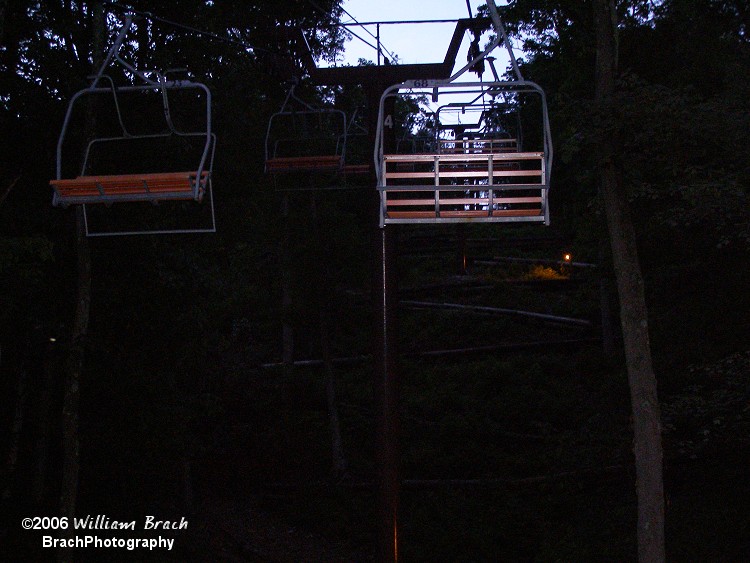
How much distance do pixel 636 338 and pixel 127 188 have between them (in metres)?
5.82

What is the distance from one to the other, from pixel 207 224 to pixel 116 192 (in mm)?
6387

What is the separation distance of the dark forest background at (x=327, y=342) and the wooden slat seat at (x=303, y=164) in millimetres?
1181

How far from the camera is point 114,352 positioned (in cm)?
1069

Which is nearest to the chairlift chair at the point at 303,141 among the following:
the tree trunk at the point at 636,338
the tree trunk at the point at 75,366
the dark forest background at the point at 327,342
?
the dark forest background at the point at 327,342

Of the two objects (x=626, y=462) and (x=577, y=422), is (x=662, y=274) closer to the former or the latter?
(x=626, y=462)

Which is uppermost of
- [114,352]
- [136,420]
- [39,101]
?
[39,101]

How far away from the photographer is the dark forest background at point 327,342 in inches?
352

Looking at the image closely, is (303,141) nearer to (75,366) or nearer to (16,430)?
(16,430)

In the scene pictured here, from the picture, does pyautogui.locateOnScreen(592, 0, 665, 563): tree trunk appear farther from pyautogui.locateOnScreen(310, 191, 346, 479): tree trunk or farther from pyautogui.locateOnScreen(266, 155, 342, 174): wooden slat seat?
pyautogui.locateOnScreen(310, 191, 346, 479): tree trunk

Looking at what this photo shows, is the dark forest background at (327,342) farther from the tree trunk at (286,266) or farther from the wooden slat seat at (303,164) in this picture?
the wooden slat seat at (303,164)

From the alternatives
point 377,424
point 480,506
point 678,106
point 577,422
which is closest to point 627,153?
point 678,106

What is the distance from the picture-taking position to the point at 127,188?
16.8ft

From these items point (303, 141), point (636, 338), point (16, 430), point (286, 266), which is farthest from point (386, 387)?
point (286, 266)

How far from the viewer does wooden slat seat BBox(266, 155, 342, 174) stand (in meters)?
9.99
